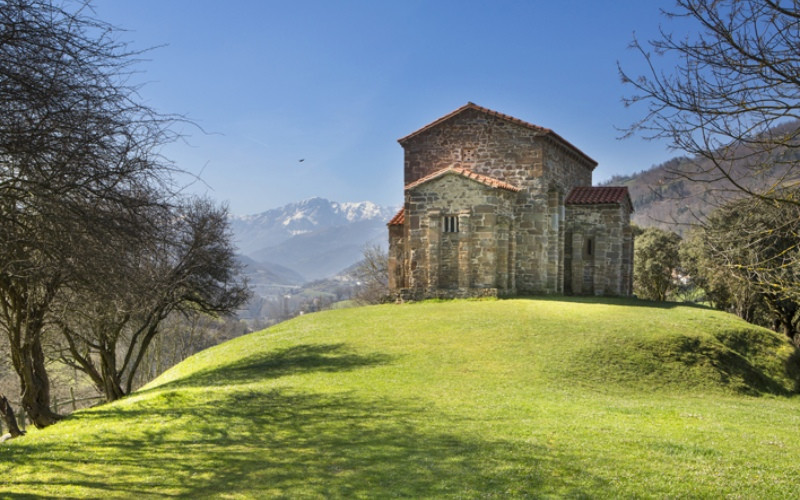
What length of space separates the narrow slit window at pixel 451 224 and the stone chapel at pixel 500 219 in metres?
0.05

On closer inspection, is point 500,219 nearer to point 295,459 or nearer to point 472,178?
point 472,178

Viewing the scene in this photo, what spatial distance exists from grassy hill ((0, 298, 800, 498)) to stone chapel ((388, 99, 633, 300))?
5.70 m

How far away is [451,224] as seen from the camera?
2642cm

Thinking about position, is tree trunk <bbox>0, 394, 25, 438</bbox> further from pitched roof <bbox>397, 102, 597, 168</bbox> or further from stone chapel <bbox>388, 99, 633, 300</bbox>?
pitched roof <bbox>397, 102, 597, 168</bbox>

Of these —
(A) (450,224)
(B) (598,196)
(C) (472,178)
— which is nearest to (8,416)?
(A) (450,224)

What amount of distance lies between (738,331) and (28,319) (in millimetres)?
22718

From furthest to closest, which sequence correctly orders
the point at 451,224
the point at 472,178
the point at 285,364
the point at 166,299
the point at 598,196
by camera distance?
1. the point at 598,196
2. the point at 451,224
3. the point at 472,178
4. the point at 166,299
5. the point at 285,364

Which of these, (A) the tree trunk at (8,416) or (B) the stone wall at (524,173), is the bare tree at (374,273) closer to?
(B) the stone wall at (524,173)

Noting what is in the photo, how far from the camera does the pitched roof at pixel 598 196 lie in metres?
28.9

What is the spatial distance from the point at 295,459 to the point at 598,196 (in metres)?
25.6

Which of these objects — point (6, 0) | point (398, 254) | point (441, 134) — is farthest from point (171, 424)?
point (441, 134)

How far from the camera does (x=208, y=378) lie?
16.3 m

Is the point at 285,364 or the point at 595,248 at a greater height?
the point at 595,248

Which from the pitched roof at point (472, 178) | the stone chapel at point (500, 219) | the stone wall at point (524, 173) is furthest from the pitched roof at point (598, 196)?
the pitched roof at point (472, 178)
